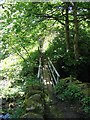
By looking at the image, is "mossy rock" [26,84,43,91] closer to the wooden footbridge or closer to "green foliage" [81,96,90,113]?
the wooden footbridge

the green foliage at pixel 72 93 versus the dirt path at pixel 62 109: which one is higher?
the green foliage at pixel 72 93

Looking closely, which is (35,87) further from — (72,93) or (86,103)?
(86,103)

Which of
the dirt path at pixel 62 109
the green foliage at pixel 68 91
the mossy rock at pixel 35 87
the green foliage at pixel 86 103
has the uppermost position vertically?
the mossy rock at pixel 35 87

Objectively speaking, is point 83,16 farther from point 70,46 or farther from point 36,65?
point 36,65

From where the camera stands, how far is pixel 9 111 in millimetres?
8289

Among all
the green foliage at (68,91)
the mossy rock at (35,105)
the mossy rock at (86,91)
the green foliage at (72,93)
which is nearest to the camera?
the mossy rock at (35,105)

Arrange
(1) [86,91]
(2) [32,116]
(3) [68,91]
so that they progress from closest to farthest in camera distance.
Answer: (2) [32,116]
(1) [86,91]
(3) [68,91]

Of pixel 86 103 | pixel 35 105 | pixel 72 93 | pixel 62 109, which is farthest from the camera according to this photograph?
pixel 72 93

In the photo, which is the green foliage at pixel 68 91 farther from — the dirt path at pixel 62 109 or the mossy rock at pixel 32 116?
the mossy rock at pixel 32 116

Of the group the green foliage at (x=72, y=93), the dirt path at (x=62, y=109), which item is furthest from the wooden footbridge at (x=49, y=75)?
the dirt path at (x=62, y=109)

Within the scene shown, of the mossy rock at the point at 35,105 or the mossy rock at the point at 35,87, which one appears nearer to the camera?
the mossy rock at the point at 35,105

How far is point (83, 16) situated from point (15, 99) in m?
5.97

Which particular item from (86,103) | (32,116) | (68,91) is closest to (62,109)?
(86,103)

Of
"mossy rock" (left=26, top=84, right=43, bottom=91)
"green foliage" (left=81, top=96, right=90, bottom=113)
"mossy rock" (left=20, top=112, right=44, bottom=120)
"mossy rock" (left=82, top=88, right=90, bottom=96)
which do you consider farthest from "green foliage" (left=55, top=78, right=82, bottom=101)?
"mossy rock" (left=20, top=112, right=44, bottom=120)
